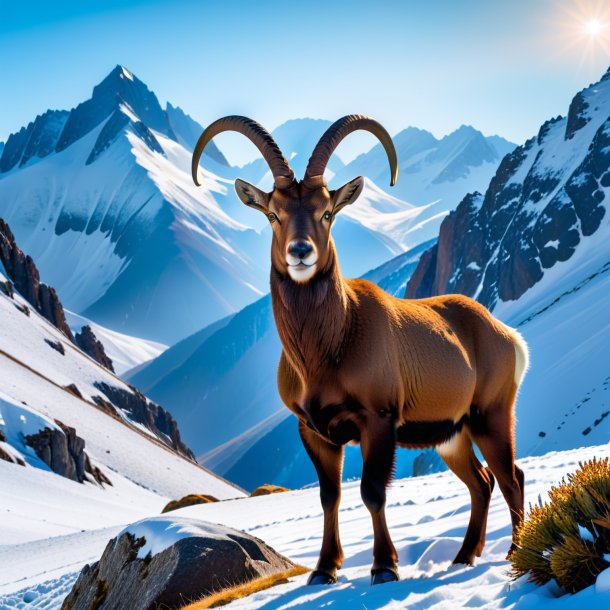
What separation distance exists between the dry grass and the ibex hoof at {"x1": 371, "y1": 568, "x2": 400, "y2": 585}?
6.12 ft

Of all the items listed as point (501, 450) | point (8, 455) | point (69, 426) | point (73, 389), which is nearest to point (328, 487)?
point (501, 450)

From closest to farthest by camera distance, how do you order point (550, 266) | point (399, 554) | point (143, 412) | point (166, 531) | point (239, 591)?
point (239, 591)
point (399, 554)
point (166, 531)
point (143, 412)
point (550, 266)

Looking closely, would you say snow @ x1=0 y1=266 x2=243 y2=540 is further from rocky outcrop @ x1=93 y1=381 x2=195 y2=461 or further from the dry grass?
the dry grass

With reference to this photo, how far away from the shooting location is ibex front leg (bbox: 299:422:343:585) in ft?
30.5

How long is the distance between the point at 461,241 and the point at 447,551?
560 ft

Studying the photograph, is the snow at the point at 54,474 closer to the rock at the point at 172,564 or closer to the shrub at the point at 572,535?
the rock at the point at 172,564

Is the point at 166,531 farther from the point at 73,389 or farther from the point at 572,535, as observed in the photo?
the point at 73,389

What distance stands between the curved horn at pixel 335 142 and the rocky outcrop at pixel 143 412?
100 metres

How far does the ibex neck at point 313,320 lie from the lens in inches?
356

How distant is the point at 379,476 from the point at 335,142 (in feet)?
13.1

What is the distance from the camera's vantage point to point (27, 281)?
422ft

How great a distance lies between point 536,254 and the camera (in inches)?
5871

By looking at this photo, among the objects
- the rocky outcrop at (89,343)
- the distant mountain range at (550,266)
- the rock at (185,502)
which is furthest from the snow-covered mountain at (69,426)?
the distant mountain range at (550,266)

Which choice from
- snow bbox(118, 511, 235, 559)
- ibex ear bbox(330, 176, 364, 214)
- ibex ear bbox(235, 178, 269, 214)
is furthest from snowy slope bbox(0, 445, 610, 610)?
ibex ear bbox(235, 178, 269, 214)
